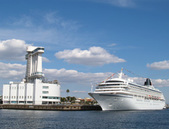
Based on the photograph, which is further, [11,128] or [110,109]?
[110,109]

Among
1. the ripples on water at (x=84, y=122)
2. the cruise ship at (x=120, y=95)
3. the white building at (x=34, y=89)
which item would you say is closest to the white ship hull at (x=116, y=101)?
the cruise ship at (x=120, y=95)

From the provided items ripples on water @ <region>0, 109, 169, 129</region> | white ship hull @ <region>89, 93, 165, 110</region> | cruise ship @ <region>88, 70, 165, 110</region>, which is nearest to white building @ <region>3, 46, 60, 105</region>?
cruise ship @ <region>88, 70, 165, 110</region>

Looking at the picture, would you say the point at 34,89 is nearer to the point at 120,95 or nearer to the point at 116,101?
the point at 116,101

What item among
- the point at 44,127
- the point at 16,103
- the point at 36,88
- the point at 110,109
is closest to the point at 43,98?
the point at 36,88

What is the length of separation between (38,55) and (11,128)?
3284 inches

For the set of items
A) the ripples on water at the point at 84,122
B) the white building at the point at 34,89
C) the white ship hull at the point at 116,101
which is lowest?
the ripples on water at the point at 84,122

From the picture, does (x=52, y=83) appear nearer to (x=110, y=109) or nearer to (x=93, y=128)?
(x=110, y=109)

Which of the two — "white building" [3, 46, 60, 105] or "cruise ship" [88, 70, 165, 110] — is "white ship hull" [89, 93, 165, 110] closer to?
"cruise ship" [88, 70, 165, 110]

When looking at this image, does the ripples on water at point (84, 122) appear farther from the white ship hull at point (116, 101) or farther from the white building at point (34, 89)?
the white building at point (34, 89)

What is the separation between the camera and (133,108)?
97938 mm

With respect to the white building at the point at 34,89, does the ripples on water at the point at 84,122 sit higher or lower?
lower

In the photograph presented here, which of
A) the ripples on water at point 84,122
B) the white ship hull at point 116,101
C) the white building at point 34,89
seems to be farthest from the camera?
the white building at point 34,89

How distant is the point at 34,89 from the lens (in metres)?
127

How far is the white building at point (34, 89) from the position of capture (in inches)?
4958
